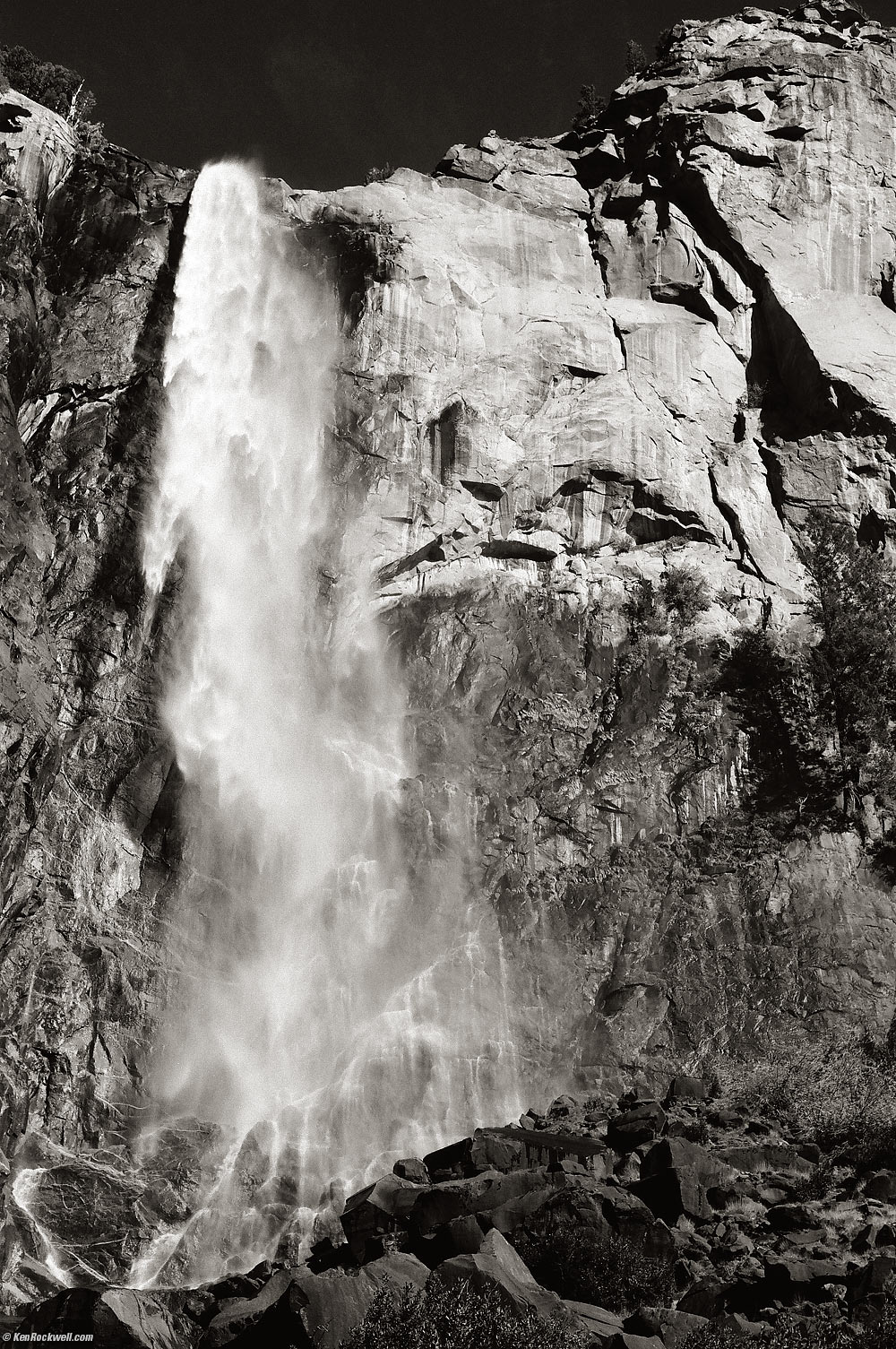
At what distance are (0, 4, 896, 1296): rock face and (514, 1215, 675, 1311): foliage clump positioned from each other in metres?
12.9

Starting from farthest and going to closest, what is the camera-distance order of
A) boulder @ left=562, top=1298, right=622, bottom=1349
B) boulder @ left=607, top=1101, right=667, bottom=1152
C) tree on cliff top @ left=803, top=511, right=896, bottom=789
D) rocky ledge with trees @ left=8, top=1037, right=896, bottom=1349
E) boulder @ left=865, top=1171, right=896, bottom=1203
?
tree on cliff top @ left=803, top=511, right=896, bottom=789 → boulder @ left=607, top=1101, right=667, bottom=1152 → boulder @ left=865, top=1171, right=896, bottom=1203 → boulder @ left=562, top=1298, right=622, bottom=1349 → rocky ledge with trees @ left=8, top=1037, right=896, bottom=1349

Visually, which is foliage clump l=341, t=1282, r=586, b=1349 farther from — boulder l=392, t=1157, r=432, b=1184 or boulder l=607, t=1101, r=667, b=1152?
boulder l=607, t=1101, r=667, b=1152

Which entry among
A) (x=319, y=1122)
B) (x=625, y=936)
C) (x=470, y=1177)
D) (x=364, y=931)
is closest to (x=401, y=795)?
(x=364, y=931)

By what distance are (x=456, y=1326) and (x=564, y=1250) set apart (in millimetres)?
3965

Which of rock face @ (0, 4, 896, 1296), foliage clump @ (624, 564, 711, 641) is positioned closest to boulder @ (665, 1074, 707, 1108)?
rock face @ (0, 4, 896, 1296)

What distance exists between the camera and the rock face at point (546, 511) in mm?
33875

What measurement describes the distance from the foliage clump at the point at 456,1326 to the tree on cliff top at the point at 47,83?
176 feet

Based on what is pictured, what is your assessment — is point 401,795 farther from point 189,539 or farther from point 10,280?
point 10,280

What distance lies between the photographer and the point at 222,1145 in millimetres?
30047

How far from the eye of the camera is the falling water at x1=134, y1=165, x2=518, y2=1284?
31125mm

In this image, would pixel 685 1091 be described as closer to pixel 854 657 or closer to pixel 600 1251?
pixel 600 1251

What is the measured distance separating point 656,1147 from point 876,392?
3033 cm

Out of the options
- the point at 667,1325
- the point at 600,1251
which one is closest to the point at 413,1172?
the point at 600,1251

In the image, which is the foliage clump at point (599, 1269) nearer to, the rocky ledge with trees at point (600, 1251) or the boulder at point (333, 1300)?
the rocky ledge with trees at point (600, 1251)
